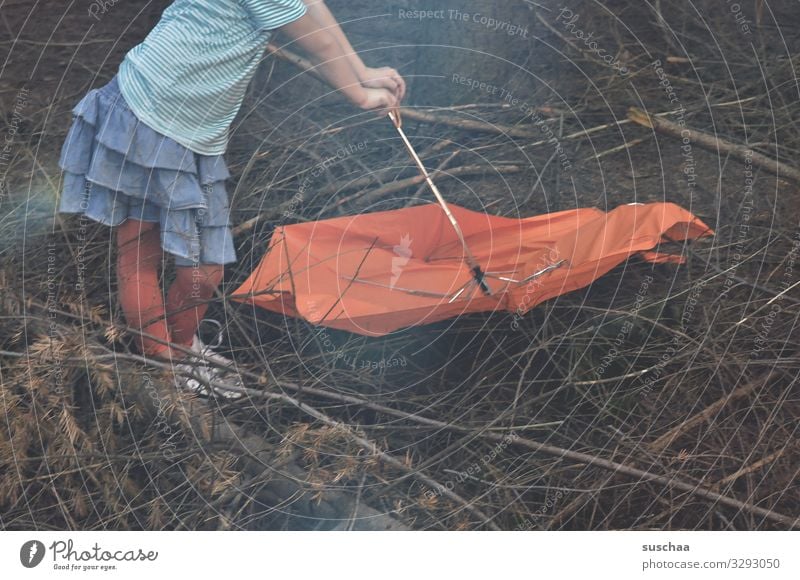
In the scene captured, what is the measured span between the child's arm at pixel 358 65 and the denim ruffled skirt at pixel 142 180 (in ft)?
0.70

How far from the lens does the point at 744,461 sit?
4.54 feet

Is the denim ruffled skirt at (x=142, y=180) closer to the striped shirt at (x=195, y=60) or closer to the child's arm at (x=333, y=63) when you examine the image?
the striped shirt at (x=195, y=60)

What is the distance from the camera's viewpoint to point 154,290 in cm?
134

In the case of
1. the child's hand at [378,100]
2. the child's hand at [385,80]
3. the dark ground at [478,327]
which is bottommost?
the dark ground at [478,327]

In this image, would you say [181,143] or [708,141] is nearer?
[181,143]

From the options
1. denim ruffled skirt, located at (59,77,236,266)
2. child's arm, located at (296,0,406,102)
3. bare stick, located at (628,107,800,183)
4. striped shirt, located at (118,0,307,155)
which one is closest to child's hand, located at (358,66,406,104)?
child's arm, located at (296,0,406,102)

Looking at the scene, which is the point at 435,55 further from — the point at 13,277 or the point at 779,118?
the point at 13,277

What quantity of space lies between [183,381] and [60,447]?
0.18m

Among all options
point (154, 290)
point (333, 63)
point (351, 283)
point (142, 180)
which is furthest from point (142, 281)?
point (333, 63)

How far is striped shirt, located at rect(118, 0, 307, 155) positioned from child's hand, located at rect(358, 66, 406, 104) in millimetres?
118

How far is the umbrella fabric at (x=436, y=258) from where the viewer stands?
1366 millimetres

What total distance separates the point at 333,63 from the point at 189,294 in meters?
0.36

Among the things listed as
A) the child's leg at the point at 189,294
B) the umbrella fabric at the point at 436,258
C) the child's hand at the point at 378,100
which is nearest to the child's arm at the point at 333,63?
the child's hand at the point at 378,100

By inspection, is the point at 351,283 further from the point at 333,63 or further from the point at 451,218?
the point at 333,63
